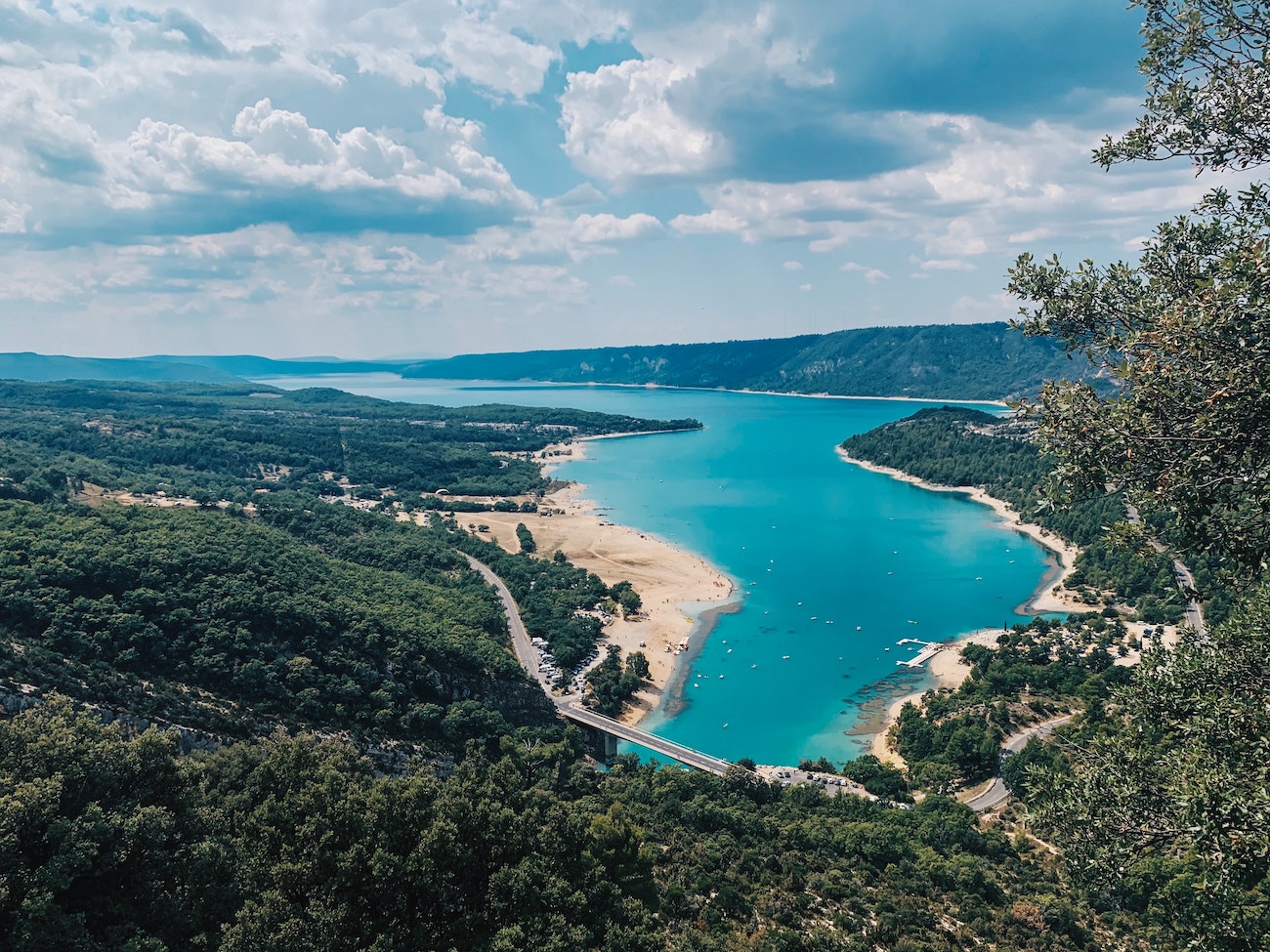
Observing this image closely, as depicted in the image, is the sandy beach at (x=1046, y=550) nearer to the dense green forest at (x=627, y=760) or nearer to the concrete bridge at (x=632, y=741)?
the dense green forest at (x=627, y=760)

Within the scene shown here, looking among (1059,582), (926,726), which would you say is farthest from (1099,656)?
(1059,582)

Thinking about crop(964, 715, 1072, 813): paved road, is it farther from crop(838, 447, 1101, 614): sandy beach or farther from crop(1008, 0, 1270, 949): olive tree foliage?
crop(1008, 0, 1270, 949): olive tree foliage

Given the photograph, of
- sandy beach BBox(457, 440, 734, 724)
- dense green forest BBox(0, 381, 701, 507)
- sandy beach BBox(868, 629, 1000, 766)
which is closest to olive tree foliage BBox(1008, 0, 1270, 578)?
sandy beach BBox(868, 629, 1000, 766)

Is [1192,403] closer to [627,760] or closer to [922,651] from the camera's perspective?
[627,760]

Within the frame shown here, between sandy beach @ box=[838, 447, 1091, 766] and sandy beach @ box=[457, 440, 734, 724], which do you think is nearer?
sandy beach @ box=[838, 447, 1091, 766]

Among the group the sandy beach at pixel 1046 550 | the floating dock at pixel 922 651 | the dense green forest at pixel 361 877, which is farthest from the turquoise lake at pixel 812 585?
the dense green forest at pixel 361 877
